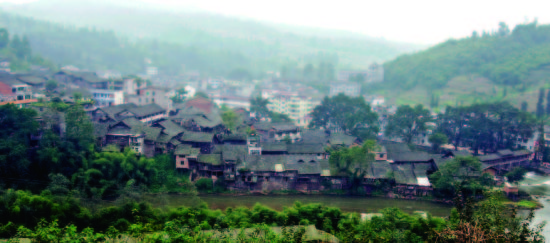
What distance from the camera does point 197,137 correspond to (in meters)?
26.7

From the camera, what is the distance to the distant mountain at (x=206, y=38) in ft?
317

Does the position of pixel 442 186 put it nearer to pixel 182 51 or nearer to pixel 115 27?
pixel 182 51

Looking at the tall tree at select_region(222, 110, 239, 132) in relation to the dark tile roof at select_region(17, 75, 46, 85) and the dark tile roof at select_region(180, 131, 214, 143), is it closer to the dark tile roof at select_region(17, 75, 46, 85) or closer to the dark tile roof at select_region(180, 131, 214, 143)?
the dark tile roof at select_region(180, 131, 214, 143)

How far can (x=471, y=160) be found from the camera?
24125 mm

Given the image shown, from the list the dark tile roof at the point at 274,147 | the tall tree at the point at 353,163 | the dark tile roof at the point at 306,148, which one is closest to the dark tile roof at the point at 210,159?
the dark tile roof at the point at 274,147

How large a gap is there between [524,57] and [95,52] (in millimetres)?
76041

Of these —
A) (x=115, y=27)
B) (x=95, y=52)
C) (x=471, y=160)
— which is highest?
(x=115, y=27)

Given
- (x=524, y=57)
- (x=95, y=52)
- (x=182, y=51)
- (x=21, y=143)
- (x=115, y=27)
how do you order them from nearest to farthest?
(x=21, y=143) < (x=524, y=57) < (x=95, y=52) < (x=182, y=51) < (x=115, y=27)

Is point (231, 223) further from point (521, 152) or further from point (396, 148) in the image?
point (521, 152)

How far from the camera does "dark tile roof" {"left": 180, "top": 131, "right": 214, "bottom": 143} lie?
26312 millimetres

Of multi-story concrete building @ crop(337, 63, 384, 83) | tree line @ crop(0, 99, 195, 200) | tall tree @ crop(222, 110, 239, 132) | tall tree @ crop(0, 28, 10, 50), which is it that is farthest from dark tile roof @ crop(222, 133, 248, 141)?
multi-story concrete building @ crop(337, 63, 384, 83)

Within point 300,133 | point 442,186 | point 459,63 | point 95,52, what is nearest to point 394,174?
point 442,186

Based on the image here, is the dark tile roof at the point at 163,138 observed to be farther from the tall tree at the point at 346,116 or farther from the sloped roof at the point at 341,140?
the tall tree at the point at 346,116

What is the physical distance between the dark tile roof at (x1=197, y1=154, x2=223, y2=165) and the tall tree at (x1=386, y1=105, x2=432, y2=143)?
57.9ft
